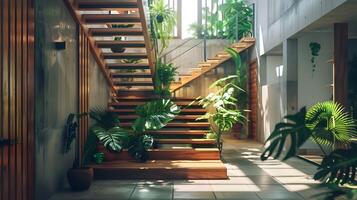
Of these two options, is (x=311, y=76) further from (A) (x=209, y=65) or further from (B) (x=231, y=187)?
(B) (x=231, y=187)

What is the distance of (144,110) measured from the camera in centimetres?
707

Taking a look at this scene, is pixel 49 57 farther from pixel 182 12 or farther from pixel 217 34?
pixel 182 12

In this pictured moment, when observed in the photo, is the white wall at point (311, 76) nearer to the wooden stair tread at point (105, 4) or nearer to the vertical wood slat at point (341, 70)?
the vertical wood slat at point (341, 70)

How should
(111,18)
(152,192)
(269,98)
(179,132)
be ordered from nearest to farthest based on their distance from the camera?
(152,192)
(111,18)
(179,132)
(269,98)

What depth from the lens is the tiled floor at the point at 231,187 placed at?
5.12m

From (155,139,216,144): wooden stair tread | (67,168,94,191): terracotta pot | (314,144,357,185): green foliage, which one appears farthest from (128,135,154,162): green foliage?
(314,144,357,185): green foliage

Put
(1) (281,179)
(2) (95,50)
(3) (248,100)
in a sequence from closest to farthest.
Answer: (1) (281,179)
(2) (95,50)
(3) (248,100)

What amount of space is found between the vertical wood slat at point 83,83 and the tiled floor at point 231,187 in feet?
3.21

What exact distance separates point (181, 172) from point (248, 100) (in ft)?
21.9

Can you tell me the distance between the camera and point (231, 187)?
5660 millimetres

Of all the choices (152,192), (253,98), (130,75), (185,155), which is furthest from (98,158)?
(253,98)

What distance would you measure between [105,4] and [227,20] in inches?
274

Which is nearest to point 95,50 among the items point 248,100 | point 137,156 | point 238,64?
point 137,156

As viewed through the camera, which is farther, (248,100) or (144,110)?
(248,100)
